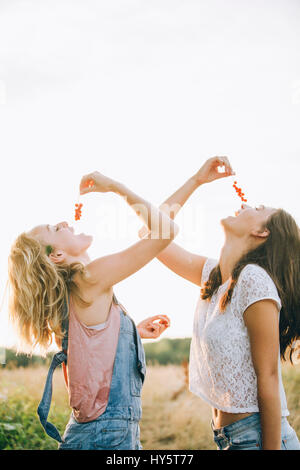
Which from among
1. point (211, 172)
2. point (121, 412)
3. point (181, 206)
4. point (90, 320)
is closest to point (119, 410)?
point (121, 412)

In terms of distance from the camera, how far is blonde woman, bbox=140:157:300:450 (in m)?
2.39

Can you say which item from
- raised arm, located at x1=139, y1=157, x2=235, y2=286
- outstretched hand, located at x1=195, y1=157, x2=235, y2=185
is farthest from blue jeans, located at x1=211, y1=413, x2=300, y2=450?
outstretched hand, located at x1=195, y1=157, x2=235, y2=185

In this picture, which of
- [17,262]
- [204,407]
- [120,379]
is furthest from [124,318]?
[204,407]

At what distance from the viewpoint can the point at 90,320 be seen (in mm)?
2631

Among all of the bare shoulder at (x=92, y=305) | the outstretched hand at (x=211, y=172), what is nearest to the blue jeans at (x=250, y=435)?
the bare shoulder at (x=92, y=305)

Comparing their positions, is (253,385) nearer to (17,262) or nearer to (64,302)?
(64,302)

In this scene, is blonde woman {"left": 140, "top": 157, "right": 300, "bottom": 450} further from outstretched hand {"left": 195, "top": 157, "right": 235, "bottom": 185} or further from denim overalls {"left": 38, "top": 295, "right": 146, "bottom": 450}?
denim overalls {"left": 38, "top": 295, "right": 146, "bottom": 450}

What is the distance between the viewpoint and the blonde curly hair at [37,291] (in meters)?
2.67

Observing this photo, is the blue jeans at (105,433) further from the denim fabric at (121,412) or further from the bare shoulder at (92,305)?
the bare shoulder at (92,305)

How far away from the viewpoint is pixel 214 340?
257cm

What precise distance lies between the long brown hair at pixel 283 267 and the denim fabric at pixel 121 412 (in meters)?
0.58

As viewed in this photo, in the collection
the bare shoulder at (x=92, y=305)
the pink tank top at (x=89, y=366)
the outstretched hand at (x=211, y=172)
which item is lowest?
the pink tank top at (x=89, y=366)

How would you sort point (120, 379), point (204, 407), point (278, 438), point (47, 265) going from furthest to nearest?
point (204, 407), point (47, 265), point (120, 379), point (278, 438)

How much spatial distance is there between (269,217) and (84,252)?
120 centimetres
